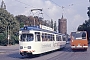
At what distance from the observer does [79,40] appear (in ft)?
122

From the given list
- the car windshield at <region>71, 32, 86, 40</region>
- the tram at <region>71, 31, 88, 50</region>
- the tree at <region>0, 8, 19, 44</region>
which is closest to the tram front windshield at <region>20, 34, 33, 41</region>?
the tram at <region>71, 31, 88, 50</region>

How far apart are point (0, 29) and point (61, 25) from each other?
48.4 m

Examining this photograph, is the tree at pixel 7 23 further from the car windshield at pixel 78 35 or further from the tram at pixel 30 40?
the tram at pixel 30 40

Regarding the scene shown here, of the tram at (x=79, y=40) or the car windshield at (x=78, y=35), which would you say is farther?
the car windshield at (x=78, y=35)

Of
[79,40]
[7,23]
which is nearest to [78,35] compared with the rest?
[79,40]

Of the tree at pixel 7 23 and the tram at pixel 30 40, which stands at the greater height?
the tree at pixel 7 23

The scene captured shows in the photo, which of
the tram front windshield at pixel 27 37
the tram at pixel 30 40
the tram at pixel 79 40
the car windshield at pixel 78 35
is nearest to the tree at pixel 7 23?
the car windshield at pixel 78 35

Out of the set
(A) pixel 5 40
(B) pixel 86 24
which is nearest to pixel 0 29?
(A) pixel 5 40

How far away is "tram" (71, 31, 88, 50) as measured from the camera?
122ft

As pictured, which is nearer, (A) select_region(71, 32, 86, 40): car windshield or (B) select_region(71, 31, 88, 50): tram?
(B) select_region(71, 31, 88, 50): tram

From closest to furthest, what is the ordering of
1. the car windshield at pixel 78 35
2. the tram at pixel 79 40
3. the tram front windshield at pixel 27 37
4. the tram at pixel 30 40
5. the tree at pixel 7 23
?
the tram at pixel 30 40 → the tram front windshield at pixel 27 37 → the tram at pixel 79 40 → the car windshield at pixel 78 35 → the tree at pixel 7 23

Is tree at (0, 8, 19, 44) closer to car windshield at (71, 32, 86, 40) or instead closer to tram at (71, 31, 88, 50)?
car windshield at (71, 32, 86, 40)

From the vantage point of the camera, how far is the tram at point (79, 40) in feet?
122

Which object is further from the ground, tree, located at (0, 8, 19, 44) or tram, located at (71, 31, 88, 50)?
tree, located at (0, 8, 19, 44)
